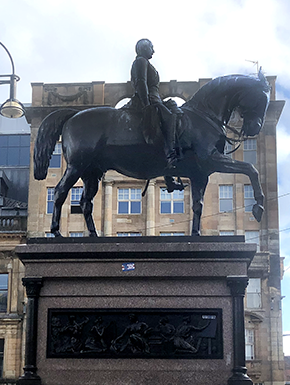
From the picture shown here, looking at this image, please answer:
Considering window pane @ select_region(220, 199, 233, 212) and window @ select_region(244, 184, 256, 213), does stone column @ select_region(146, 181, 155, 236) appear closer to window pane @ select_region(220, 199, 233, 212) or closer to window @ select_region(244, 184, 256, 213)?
window pane @ select_region(220, 199, 233, 212)

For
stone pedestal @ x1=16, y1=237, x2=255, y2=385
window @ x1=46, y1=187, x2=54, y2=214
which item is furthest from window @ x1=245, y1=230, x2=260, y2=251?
stone pedestal @ x1=16, y1=237, x2=255, y2=385

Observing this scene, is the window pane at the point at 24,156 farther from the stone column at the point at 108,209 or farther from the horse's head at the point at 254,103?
the horse's head at the point at 254,103

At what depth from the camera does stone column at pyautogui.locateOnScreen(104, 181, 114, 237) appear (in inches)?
1865

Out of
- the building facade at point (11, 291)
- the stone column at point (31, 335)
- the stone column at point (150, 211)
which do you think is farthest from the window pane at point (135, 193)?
the stone column at point (31, 335)

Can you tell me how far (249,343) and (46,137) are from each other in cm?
3466

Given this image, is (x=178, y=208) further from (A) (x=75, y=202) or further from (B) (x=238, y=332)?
(B) (x=238, y=332)

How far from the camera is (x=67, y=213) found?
4769 cm

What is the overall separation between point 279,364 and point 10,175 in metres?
25.4

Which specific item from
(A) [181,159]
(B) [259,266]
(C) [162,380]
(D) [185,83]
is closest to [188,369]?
(C) [162,380]

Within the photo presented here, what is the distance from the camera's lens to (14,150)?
5859 cm

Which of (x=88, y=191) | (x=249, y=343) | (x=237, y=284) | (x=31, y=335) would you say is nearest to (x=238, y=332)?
(x=237, y=284)

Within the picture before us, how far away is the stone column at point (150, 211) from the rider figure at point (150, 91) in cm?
3462

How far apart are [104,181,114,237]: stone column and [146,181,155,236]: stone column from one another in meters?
2.42

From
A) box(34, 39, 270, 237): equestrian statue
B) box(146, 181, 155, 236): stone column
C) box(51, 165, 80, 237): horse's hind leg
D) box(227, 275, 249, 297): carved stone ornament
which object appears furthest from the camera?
box(146, 181, 155, 236): stone column
